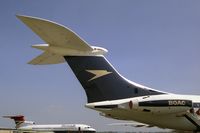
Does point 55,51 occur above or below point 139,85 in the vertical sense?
above

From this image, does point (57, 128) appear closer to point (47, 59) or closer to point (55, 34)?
point (47, 59)

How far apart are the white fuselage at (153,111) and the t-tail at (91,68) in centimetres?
41

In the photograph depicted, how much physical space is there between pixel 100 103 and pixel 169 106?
2397mm

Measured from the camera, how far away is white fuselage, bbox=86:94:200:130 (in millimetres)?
10352

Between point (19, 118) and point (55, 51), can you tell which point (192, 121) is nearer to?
point (55, 51)

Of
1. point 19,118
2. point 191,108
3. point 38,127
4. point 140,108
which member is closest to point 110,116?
point 140,108

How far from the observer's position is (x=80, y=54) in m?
11.1

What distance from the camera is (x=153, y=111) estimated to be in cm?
1034

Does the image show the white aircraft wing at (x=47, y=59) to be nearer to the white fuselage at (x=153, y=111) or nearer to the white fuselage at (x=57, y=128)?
the white fuselage at (x=153, y=111)

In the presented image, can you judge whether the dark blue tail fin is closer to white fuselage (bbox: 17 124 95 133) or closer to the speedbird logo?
the speedbird logo

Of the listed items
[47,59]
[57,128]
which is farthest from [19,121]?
[47,59]

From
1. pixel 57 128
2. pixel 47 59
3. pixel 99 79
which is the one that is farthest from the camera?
pixel 57 128

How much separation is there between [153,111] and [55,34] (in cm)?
417

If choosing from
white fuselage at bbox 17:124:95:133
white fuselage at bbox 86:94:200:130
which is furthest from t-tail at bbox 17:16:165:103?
white fuselage at bbox 17:124:95:133
